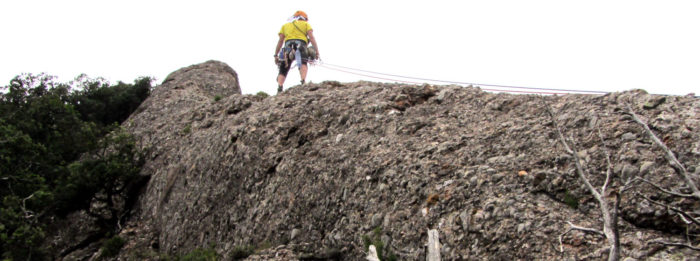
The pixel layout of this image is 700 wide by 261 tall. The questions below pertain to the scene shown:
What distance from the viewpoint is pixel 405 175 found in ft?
36.0

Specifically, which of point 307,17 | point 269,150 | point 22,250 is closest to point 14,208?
point 22,250

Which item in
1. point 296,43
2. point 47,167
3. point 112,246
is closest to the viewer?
point 112,246

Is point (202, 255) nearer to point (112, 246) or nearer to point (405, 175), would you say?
point (112, 246)

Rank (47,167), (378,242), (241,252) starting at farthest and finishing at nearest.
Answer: (47,167)
(241,252)
(378,242)

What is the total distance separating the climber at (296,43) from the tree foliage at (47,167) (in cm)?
678

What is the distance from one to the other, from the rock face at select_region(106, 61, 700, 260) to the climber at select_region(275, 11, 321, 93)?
1138 millimetres

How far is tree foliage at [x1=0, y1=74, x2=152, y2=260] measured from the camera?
16828mm

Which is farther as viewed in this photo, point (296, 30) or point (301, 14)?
point (301, 14)

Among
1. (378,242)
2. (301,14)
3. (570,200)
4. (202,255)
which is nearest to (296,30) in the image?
(301,14)

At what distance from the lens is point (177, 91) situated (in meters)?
27.3

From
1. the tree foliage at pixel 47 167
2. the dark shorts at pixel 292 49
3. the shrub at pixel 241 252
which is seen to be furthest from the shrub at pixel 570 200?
the tree foliage at pixel 47 167

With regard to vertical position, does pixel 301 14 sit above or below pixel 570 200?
above

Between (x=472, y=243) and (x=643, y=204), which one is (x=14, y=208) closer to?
(x=472, y=243)

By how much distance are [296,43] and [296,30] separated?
501mm
